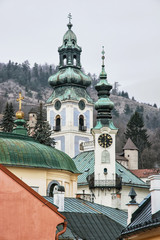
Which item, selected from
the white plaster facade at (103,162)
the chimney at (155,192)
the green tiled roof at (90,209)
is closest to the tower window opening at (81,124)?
the white plaster facade at (103,162)

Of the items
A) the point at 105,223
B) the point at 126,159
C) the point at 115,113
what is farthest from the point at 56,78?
the point at 115,113

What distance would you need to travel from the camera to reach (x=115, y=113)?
7643 inches

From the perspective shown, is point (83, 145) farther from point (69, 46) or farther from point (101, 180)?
point (101, 180)

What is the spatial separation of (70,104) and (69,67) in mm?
5085

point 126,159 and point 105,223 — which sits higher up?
point 126,159

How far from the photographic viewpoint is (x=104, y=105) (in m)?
80.8

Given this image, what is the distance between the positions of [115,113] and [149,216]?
169 meters

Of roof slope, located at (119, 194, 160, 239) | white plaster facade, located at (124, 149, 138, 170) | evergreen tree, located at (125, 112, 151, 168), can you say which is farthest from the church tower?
roof slope, located at (119, 194, 160, 239)

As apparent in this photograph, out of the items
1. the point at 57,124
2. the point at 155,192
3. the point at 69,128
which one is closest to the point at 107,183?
the point at 69,128

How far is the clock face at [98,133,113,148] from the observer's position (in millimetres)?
79125

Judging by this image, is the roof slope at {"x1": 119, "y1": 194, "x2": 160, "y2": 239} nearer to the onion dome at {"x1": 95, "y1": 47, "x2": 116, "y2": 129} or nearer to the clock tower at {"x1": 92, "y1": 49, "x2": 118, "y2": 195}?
the clock tower at {"x1": 92, "y1": 49, "x2": 118, "y2": 195}

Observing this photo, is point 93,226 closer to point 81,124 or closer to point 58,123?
point 58,123

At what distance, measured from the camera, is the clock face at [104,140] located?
7912 centimetres

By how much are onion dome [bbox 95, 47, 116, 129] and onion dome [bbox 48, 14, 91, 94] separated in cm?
1857
